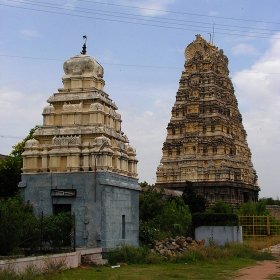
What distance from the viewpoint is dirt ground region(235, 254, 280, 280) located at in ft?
58.2

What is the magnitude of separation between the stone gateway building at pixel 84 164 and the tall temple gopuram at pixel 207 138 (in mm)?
38566

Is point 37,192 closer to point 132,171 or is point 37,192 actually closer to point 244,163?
point 132,171

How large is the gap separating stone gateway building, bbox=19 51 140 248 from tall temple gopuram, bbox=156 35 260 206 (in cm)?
3857

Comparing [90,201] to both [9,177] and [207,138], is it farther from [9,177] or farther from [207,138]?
[207,138]

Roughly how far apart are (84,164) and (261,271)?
869cm

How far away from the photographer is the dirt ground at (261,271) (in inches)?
698

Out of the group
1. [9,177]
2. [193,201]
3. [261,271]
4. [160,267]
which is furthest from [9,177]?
[193,201]

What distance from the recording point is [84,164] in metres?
22.0

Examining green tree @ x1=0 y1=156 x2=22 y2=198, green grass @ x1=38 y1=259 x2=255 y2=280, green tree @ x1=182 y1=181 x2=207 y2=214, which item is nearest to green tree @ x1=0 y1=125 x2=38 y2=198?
green tree @ x1=0 y1=156 x2=22 y2=198

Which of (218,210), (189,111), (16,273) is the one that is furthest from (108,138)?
(189,111)

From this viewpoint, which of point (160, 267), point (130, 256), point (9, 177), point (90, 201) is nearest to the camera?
point (160, 267)

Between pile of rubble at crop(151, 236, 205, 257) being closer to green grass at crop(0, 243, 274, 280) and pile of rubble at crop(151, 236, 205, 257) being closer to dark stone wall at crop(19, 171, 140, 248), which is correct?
green grass at crop(0, 243, 274, 280)

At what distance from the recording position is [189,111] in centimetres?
6506

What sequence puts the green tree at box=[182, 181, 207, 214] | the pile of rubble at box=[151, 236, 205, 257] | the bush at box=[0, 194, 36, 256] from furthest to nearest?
the green tree at box=[182, 181, 207, 214]
the pile of rubble at box=[151, 236, 205, 257]
the bush at box=[0, 194, 36, 256]
